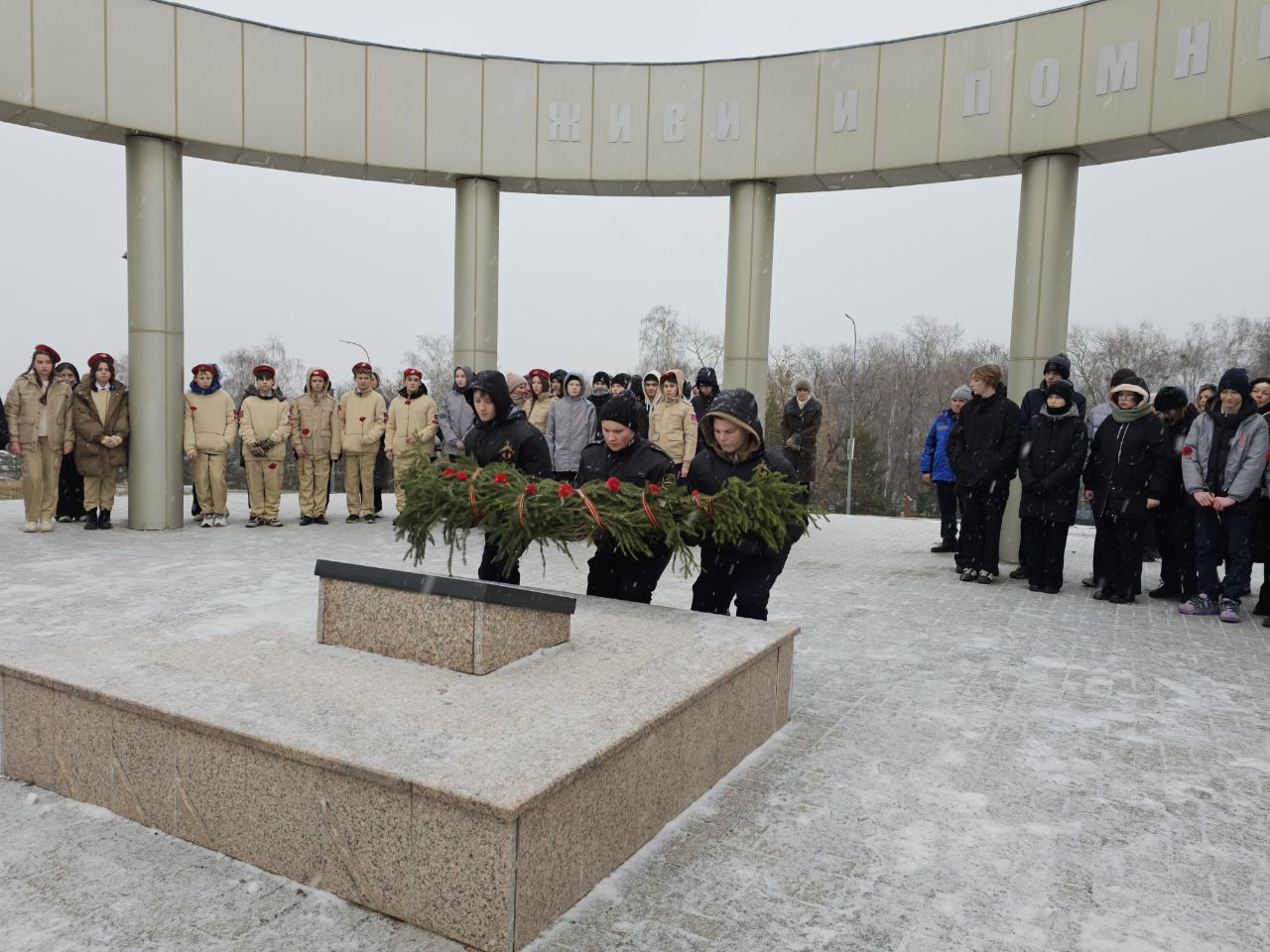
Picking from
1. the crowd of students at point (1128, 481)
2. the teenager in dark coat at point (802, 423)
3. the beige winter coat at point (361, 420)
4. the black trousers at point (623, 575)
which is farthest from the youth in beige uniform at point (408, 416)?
the black trousers at point (623, 575)

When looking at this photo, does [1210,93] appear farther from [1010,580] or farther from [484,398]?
[484,398]

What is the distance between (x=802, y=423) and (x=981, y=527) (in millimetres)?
3762

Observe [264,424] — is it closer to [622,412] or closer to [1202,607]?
[622,412]

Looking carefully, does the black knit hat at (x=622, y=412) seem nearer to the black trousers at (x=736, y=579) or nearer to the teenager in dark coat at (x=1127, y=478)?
the black trousers at (x=736, y=579)

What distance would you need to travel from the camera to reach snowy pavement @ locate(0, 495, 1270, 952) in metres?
2.93

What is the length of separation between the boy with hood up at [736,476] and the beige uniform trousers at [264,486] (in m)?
8.28

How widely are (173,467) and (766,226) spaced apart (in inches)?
314

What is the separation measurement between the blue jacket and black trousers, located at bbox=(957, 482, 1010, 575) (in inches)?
65.0

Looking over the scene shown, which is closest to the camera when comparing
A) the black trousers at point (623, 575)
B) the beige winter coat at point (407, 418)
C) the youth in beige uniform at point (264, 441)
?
the black trousers at point (623, 575)

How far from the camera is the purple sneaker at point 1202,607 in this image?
26.2 feet

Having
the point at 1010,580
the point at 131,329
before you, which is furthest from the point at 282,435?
the point at 1010,580

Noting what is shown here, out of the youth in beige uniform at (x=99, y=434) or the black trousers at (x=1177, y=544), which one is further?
the youth in beige uniform at (x=99, y=434)

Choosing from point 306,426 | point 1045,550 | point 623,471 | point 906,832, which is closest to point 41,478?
point 306,426

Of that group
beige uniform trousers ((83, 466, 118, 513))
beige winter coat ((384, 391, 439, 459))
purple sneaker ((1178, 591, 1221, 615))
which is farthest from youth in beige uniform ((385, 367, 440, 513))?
purple sneaker ((1178, 591, 1221, 615))
